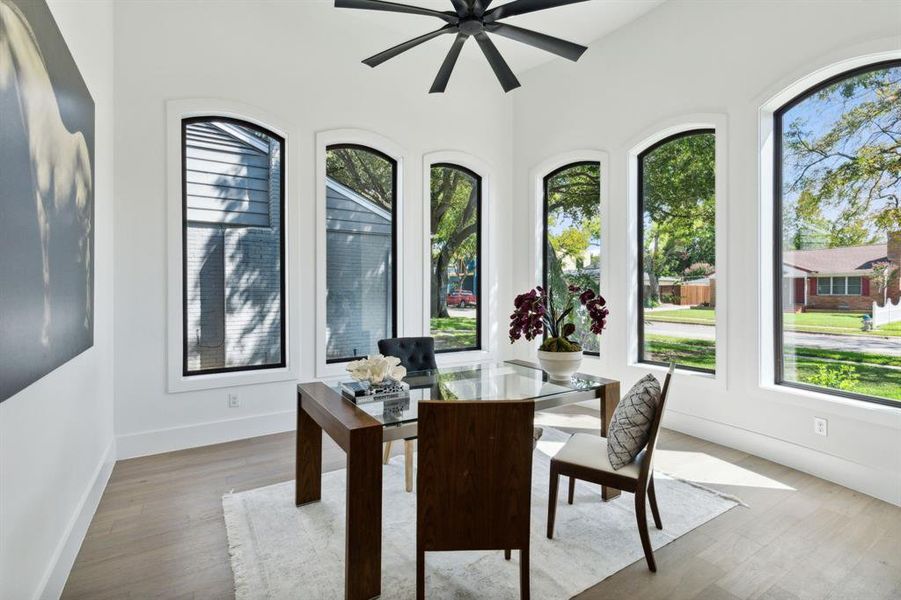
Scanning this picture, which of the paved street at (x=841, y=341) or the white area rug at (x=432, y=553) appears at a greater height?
the paved street at (x=841, y=341)

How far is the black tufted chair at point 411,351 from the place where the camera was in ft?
11.3

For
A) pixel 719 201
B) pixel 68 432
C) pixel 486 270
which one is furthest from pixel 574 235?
pixel 68 432

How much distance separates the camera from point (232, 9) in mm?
3939

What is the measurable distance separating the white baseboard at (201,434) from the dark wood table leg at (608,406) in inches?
106

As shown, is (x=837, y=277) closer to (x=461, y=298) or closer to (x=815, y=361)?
(x=815, y=361)

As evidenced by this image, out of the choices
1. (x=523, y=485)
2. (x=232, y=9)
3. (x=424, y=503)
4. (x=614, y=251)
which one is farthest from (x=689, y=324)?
(x=232, y=9)

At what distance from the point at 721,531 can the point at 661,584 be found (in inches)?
26.7

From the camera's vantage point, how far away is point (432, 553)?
7.51 feet

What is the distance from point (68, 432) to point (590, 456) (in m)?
2.48

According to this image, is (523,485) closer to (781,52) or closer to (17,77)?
(17,77)

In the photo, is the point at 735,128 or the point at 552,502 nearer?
the point at 552,502

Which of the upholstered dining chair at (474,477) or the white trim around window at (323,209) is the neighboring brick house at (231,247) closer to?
the white trim around window at (323,209)

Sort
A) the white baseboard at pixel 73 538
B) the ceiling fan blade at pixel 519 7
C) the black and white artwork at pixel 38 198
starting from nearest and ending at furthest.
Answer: the black and white artwork at pixel 38 198 → the white baseboard at pixel 73 538 → the ceiling fan blade at pixel 519 7

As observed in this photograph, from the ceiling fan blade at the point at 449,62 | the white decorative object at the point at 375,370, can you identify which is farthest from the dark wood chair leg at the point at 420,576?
the ceiling fan blade at the point at 449,62
